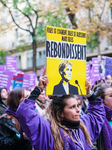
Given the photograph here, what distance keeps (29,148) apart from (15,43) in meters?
28.1

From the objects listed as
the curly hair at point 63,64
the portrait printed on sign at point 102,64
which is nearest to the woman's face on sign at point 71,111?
the curly hair at point 63,64

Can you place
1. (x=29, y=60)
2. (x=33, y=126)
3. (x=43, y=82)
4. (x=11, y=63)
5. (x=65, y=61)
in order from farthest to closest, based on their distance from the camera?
(x=29, y=60) → (x=11, y=63) → (x=65, y=61) → (x=43, y=82) → (x=33, y=126)

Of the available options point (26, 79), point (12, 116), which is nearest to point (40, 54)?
point (26, 79)

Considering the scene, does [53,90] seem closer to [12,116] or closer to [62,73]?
[62,73]

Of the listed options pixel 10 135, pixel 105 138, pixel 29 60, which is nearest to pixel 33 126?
pixel 10 135

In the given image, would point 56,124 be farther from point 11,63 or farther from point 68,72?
point 11,63

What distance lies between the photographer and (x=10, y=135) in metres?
2.88

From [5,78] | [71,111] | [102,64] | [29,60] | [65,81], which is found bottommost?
[71,111]

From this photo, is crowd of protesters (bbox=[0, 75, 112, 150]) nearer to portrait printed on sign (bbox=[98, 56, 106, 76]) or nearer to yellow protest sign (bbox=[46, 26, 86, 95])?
yellow protest sign (bbox=[46, 26, 86, 95])

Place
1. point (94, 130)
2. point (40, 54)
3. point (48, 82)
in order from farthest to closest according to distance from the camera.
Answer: point (40, 54)
point (94, 130)
point (48, 82)

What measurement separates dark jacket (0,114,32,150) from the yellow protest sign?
99cm

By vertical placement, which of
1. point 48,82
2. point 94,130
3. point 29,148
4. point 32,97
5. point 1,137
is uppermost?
point 48,82

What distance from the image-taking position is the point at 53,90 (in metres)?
2.24

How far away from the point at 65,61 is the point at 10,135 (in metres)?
1.29
